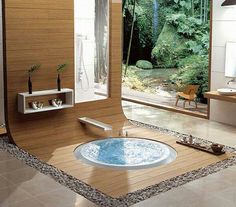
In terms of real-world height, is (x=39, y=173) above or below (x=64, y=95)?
below

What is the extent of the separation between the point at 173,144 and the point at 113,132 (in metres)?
1.11

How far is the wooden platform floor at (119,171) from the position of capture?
176 inches

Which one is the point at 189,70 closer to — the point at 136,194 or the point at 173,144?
the point at 173,144

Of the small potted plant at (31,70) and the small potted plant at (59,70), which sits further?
the small potted plant at (59,70)

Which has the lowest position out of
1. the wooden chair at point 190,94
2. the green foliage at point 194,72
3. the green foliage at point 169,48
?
the wooden chair at point 190,94

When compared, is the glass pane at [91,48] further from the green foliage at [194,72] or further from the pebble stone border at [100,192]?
the green foliage at [194,72]

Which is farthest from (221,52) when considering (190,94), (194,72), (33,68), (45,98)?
(33,68)

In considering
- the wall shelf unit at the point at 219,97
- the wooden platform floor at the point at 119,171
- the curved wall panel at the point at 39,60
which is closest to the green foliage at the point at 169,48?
the wall shelf unit at the point at 219,97

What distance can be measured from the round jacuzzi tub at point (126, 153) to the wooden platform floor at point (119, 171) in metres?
0.12

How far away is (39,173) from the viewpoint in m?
4.78

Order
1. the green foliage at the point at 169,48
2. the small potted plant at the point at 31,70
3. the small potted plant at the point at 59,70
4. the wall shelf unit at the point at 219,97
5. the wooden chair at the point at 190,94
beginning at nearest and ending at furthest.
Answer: the small potted plant at the point at 31,70 < the small potted plant at the point at 59,70 < the wall shelf unit at the point at 219,97 < the wooden chair at the point at 190,94 < the green foliage at the point at 169,48

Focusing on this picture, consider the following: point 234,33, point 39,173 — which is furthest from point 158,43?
point 39,173

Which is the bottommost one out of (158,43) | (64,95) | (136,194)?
(136,194)

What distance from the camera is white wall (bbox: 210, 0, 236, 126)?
23.8 ft
